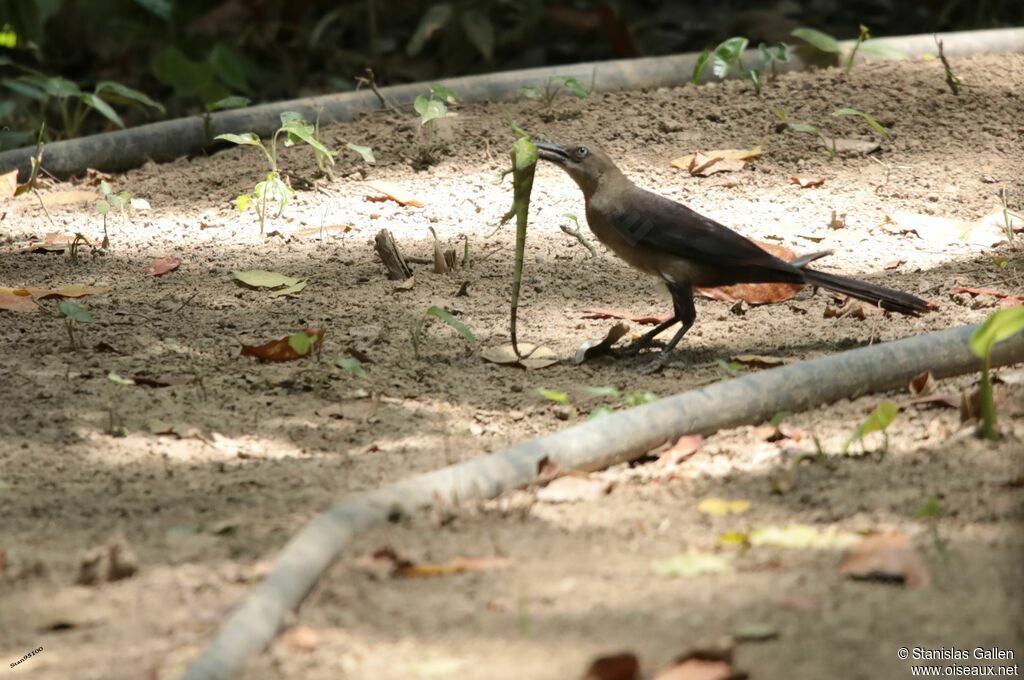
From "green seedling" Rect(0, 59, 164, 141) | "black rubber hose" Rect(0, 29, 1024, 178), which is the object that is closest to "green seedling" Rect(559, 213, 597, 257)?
"black rubber hose" Rect(0, 29, 1024, 178)

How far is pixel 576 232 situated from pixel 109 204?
194cm

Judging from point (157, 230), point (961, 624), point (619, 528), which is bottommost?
point (157, 230)

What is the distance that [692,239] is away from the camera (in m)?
4.18

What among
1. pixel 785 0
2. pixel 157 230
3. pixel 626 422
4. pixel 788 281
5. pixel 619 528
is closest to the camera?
pixel 619 528

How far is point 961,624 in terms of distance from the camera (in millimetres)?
2133

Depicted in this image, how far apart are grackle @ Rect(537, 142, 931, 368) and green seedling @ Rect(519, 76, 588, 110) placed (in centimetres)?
150

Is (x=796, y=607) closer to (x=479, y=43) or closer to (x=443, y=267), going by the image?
(x=443, y=267)

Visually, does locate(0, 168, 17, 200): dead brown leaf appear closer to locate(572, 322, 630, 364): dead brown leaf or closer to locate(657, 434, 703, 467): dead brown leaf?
locate(572, 322, 630, 364): dead brown leaf

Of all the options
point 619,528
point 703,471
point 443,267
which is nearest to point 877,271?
point 443,267

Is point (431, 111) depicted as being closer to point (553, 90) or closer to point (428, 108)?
point (428, 108)

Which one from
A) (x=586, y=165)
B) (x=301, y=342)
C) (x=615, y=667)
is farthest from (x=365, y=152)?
(x=615, y=667)

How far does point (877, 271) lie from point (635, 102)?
1917 mm

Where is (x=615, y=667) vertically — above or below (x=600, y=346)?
above

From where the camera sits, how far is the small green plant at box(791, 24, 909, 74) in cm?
635
